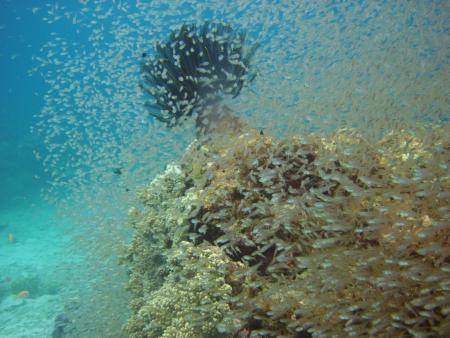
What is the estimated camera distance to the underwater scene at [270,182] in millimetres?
2842

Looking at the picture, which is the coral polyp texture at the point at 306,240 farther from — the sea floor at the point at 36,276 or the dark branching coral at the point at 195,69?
the sea floor at the point at 36,276

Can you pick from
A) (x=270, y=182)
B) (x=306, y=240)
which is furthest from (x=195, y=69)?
(x=306, y=240)

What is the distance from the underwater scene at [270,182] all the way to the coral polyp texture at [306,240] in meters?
0.02

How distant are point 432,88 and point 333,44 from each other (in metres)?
3.98

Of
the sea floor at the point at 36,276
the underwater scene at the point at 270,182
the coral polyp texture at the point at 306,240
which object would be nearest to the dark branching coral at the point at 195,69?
the underwater scene at the point at 270,182

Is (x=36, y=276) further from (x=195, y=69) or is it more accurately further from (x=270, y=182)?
(x=270, y=182)

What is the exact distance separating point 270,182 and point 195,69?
4.59 m

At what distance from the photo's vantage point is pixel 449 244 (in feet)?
8.07

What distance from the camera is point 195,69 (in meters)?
7.95

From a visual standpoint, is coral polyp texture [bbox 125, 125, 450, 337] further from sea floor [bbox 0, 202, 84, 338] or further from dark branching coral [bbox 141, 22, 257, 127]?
sea floor [bbox 0, 202, 84, 338]

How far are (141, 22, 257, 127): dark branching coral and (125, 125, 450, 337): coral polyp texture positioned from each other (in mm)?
2161

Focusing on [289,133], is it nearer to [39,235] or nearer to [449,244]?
[449,244]

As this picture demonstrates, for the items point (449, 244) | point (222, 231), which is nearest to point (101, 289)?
point (222, 231)

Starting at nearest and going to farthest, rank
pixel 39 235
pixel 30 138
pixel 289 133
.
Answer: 1. pixel 289 133
2. pixel 39 235
3. pixel 30 138
